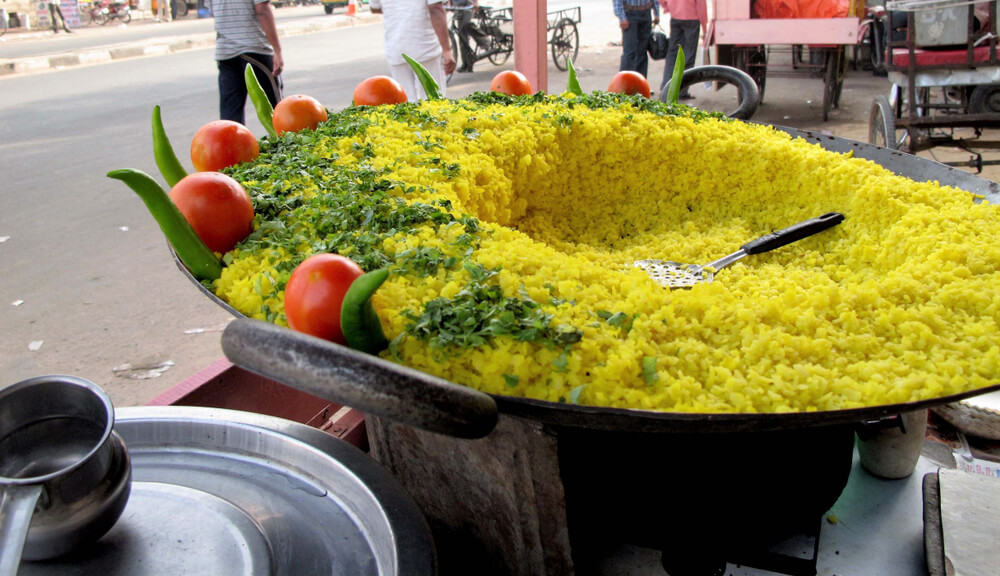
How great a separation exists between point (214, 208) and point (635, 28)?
23.8ft

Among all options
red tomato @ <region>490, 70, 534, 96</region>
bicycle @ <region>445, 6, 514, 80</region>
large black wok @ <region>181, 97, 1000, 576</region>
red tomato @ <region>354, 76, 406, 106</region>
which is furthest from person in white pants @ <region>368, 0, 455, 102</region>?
bicycle @ <region>445, 6, 514, 80</region>

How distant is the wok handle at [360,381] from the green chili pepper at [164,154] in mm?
1113

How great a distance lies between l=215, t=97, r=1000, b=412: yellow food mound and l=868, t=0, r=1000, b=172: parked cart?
107 inches

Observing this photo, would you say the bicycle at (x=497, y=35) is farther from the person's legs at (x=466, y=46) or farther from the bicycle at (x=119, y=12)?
the bicycle at (x=119, y=12)

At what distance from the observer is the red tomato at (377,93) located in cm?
291

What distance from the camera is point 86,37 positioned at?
17.0 meters

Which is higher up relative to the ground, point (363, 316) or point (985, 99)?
point (985, 99)

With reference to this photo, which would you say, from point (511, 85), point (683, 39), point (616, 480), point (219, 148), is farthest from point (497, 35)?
point (616, 480)

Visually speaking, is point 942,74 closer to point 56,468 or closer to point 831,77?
point 831,77

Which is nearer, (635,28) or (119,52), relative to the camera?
(635,28)

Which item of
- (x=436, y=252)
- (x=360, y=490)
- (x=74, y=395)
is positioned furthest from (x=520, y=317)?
(x=74, y=395)

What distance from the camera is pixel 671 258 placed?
2.32 metres

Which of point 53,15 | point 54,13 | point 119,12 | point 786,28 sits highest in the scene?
point 119,12

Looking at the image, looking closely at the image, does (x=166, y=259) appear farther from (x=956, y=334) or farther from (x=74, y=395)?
(x=956, y=334)
